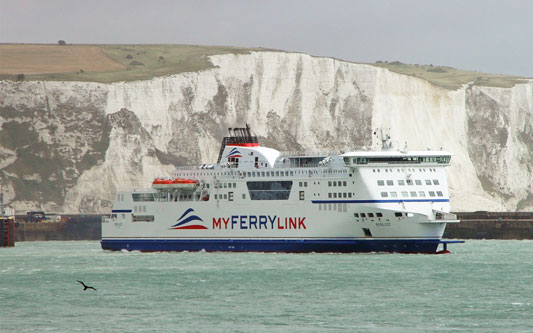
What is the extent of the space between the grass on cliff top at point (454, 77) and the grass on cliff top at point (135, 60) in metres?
18.3

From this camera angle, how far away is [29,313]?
118ft

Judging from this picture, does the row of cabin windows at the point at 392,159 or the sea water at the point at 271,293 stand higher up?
the row of cabin windows at the point at 392,159

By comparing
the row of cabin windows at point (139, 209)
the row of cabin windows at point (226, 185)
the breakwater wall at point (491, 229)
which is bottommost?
the breakwater wall at point (491, 229)

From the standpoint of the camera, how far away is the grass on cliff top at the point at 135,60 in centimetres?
9762

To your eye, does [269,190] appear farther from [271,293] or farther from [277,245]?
[271,293]

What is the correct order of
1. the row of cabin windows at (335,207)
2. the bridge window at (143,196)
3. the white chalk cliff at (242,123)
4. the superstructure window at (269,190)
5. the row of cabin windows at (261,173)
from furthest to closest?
the white chalk cliff at (242,123) → the bridge window at (143,196) → the superstructure window at (269,190) → the row of cabin windows at (261,173) → the row of cabin windows at (335,207)

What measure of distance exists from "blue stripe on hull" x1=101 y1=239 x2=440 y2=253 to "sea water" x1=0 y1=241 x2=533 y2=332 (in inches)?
16.7

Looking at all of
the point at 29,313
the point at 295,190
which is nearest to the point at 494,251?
the point at 295,190

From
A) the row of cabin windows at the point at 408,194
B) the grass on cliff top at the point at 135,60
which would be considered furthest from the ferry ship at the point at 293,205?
the grass on cliff top at the point at 135,60

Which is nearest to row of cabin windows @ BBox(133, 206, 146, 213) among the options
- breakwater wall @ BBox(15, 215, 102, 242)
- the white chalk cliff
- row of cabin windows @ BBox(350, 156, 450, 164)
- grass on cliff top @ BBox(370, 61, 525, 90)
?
row of cabin windows @ BBox(350, 156, 450, 164)

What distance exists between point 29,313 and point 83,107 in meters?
59.1

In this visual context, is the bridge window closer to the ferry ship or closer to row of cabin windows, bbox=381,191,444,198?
the ferry ship

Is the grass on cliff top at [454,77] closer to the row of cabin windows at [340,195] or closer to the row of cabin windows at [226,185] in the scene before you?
the row of cabin windows at [226,185]

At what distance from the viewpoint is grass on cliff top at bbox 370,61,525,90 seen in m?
114
